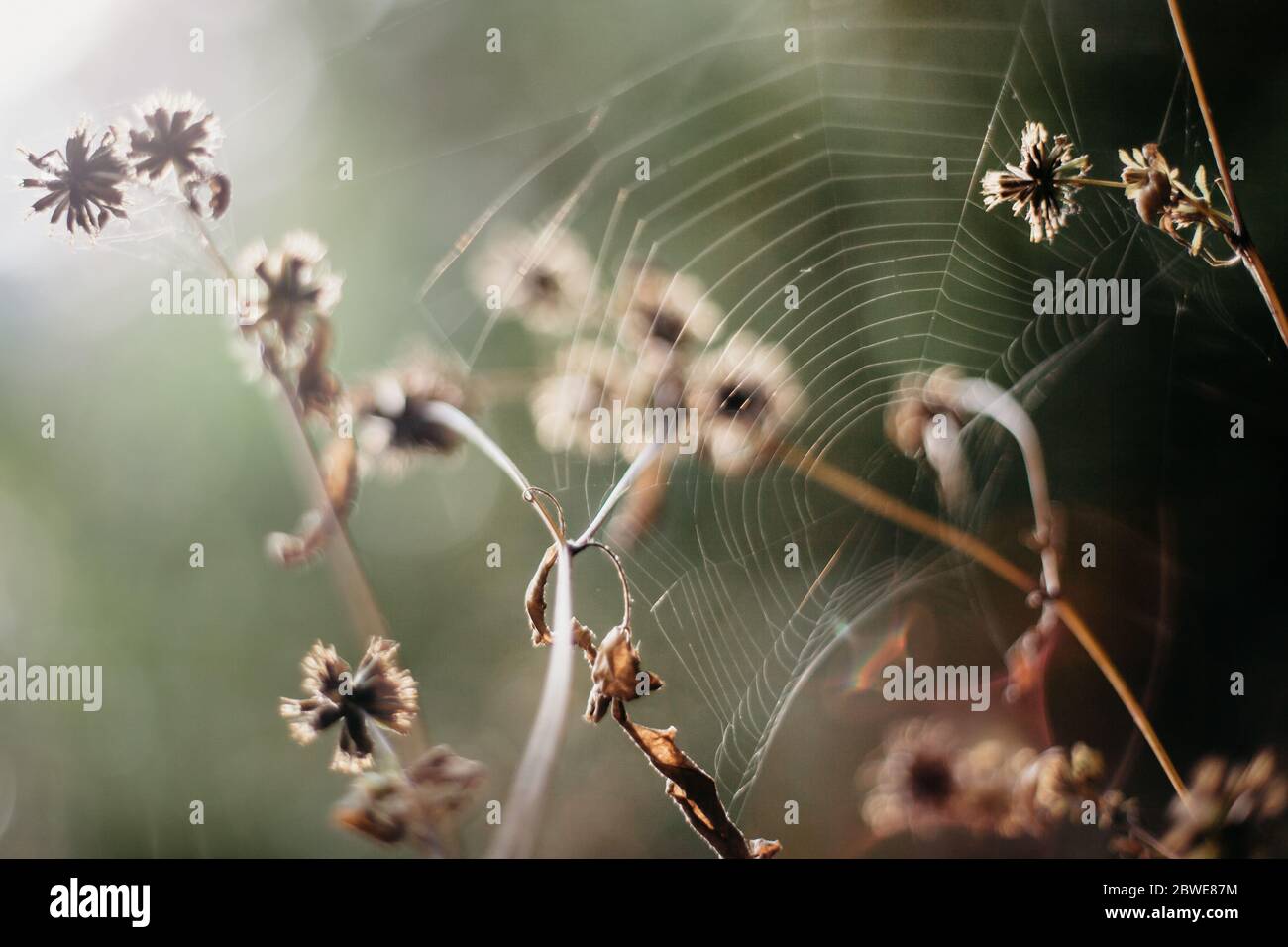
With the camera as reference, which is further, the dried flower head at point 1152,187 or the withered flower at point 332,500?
the withered flower at point 332,500

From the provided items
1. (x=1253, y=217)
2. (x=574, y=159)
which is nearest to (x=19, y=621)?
(x=574, y=159)

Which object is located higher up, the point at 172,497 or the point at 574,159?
the point at 574,159

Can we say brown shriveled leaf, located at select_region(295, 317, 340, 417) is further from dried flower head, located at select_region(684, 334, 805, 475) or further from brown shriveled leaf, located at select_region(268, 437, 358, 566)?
dried flower head, located at select_region(684, 334, 805, 475)

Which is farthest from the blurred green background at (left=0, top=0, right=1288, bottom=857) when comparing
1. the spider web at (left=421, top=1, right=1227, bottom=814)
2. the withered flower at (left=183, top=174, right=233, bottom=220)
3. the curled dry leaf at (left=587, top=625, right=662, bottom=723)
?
the curled dry leaf at (left=587, top=625, right=662, bottom=723)

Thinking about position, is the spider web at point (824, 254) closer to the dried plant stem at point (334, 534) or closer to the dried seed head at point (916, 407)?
the dried seed head at point (916, 407)

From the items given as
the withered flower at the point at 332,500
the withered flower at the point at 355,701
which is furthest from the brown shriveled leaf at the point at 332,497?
the withered flower at the point at 355,701

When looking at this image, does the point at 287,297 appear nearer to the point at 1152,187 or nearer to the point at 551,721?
the point at 551,721
